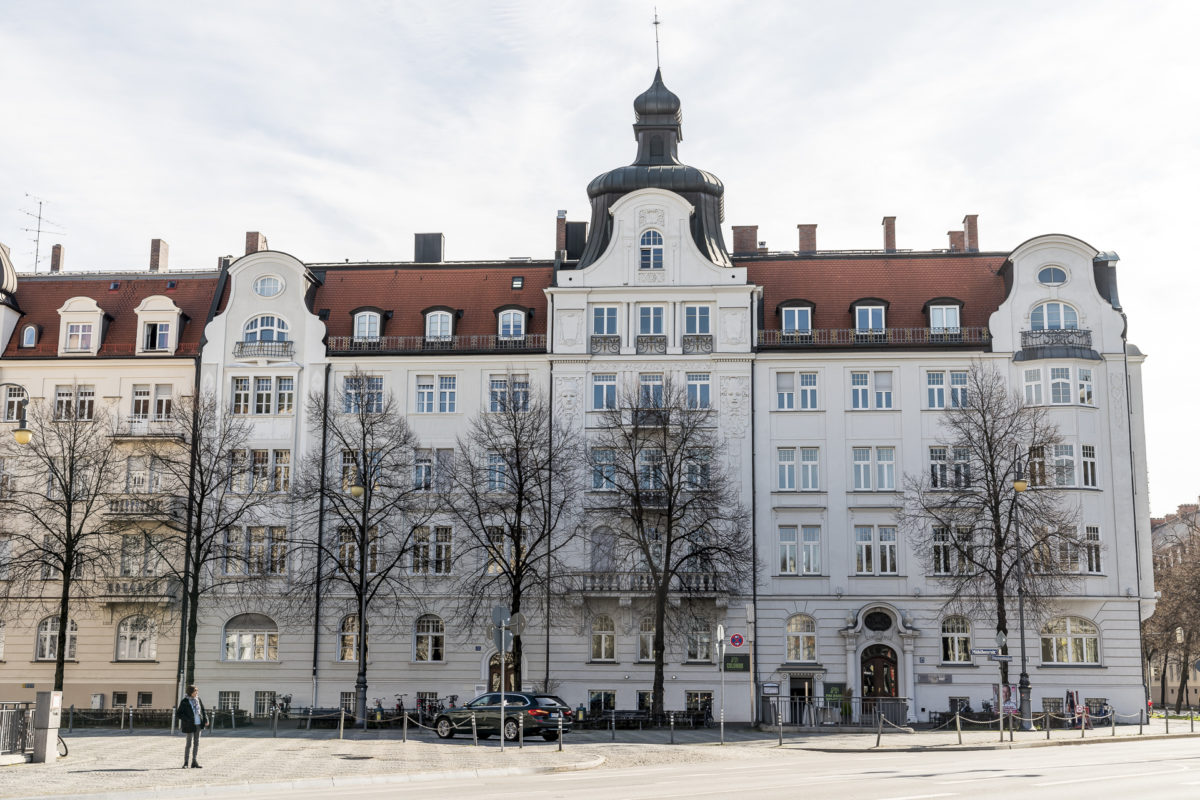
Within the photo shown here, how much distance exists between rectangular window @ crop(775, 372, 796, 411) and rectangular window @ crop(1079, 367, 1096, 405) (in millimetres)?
11184

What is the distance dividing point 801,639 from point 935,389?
11441 mm

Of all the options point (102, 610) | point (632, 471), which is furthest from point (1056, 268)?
point (102, 610)

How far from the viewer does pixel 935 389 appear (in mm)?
52531

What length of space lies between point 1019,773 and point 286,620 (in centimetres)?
3379

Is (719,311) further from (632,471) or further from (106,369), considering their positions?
(106,369)

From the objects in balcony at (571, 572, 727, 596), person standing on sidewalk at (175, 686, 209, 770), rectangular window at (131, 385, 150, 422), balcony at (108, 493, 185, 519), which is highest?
rectangular window at (131, 385, 150, 422)

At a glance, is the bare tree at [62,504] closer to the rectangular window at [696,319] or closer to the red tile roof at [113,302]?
the red tile roof at [113,302]

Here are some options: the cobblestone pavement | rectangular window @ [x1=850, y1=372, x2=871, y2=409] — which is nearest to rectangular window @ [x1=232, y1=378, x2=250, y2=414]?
the cobblestone pavement

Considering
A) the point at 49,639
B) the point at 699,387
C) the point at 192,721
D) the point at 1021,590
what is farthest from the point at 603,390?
the point at 192,721

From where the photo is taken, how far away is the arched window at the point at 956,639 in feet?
165

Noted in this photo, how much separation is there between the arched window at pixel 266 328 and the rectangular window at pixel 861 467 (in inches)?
950

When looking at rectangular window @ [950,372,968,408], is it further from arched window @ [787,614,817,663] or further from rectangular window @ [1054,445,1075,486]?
arched window @ [787,614,817,663]

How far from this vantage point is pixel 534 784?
2341 centimetres

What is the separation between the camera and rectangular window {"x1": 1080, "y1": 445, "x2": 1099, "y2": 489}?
50.7 metres
